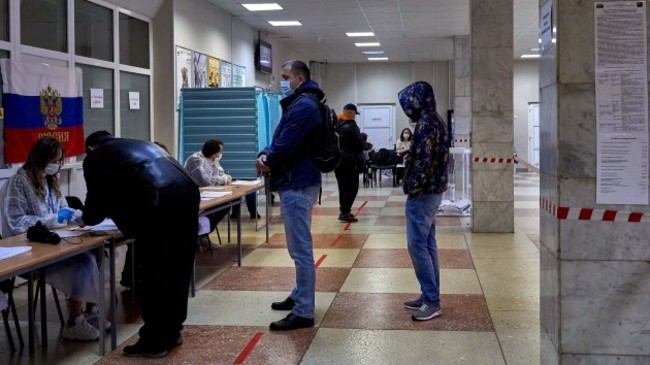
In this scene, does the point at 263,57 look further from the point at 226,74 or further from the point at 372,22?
the point at 226,74

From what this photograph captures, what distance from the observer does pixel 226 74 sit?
14125 millimetres

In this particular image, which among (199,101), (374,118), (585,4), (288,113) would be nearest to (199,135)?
(199,101)

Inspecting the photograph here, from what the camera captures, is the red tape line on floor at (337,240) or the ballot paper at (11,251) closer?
the ballot paper at (11,251)

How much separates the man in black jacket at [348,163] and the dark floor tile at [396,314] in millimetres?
4644

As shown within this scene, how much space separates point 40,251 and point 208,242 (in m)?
4.64

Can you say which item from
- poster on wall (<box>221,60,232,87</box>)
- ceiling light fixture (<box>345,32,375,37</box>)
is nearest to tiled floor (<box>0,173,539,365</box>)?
poster on wall (<box>221,60,232,87</box>)

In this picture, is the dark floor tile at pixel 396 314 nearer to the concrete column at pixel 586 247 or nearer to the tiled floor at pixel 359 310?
the tiled floor at pixel 359 310

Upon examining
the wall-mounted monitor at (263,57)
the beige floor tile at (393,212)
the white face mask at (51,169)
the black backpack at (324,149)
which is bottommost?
the beige floor tile at (393,212)

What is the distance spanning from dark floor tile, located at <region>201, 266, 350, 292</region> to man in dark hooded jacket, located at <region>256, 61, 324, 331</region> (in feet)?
4.29

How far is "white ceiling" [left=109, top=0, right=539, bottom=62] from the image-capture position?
44.1 ft

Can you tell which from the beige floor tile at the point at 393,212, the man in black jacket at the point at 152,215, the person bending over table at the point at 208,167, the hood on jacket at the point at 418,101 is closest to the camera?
the man in black jacket at the point at 152,215

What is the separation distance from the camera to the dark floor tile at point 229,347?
14.9 ft

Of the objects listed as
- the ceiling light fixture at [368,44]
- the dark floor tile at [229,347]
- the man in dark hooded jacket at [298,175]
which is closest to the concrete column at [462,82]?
the ceiling light fixture at [368,44]

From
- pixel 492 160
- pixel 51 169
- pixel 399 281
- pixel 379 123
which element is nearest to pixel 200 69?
pixel 492 160
